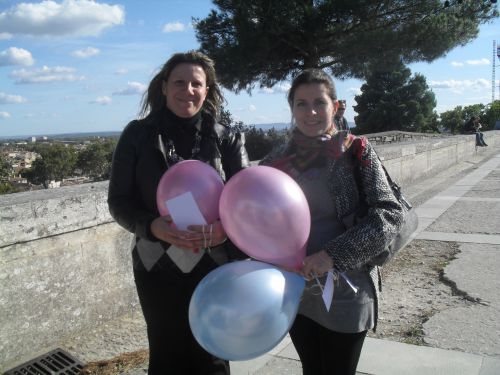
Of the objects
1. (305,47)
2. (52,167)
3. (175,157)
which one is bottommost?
(52,167)

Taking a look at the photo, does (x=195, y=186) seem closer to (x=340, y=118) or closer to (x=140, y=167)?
(x=140, y=167)

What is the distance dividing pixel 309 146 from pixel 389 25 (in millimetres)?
17253

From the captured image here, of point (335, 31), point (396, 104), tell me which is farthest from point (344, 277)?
point (396, 104)

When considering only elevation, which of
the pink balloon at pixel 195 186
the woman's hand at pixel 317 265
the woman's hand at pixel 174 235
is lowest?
the woman's hand at pixel 317 265

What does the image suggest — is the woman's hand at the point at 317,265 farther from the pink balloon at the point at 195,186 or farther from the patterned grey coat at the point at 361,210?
the pink balloon at the point at 195,186

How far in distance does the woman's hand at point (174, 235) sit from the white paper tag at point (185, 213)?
3 cm

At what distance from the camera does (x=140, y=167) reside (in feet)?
6.73

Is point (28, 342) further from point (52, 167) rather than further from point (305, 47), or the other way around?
point (52, 167)

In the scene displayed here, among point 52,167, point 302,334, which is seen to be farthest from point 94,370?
point 52,167

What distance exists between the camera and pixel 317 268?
174 centimetres

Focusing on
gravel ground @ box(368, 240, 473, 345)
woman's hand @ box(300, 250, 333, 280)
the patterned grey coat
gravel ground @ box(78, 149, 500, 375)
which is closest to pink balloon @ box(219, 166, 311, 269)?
woman's hand @ box(300, 250, 333, 280)

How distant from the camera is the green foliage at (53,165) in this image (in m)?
21.0

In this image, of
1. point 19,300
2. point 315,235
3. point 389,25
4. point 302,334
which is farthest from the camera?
point 389,25

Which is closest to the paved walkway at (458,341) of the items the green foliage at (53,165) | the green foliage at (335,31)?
the green foliage at (335,31)
